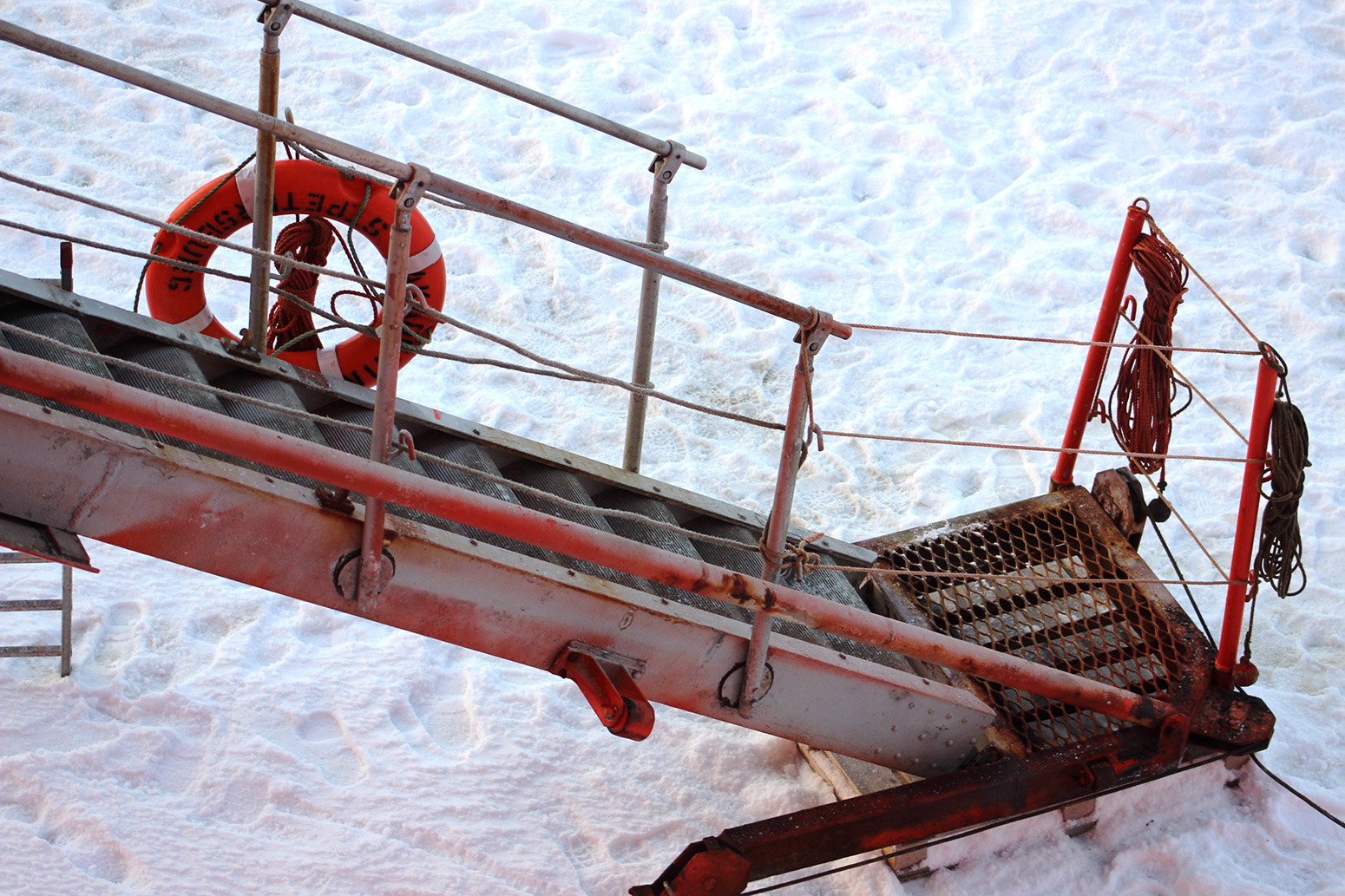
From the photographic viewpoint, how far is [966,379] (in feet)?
19.0

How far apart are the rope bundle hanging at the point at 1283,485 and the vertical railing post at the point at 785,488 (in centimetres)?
145

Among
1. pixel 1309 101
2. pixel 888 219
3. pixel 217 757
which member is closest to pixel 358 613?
pixel 217 757

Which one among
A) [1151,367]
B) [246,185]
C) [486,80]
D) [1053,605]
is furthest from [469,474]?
[1151,367]

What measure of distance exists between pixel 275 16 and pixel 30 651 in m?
1.78

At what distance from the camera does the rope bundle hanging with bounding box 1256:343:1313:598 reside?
344 cm

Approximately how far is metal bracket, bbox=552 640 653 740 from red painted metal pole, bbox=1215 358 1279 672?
5.49 ft

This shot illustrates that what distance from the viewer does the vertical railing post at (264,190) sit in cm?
314

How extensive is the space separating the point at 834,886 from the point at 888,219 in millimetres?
3809

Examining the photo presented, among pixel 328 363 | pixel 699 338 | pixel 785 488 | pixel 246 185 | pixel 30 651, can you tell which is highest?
pixel 699 338

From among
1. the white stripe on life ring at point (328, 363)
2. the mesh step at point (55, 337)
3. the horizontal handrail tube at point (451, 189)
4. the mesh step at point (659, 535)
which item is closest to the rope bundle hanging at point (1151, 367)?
the mesh step at point (659, 535)

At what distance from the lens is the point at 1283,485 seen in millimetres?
3473

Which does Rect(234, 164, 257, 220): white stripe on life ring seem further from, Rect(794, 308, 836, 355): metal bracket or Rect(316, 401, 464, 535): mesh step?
Rect(794, 308, 836, 355): metal bracket

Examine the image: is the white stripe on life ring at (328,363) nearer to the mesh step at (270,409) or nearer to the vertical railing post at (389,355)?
the mesh step at (270,409)

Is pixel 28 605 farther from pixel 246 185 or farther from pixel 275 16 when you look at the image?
pixel 275 16
